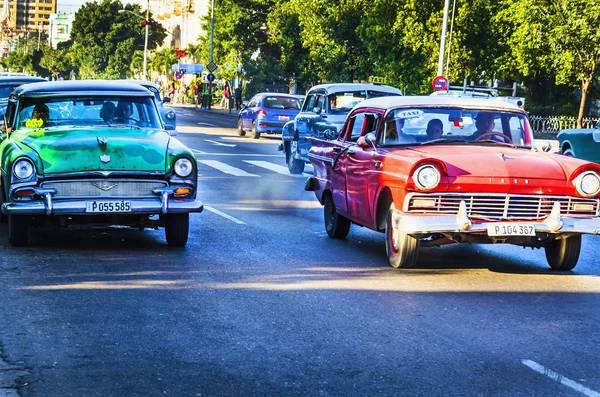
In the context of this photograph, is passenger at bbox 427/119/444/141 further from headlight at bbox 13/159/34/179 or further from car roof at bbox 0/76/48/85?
car roof at bbox 0/76/48/85

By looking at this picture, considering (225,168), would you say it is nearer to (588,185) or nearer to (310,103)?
(310,103)

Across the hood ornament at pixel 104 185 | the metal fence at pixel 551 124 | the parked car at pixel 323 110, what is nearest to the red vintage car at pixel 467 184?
the hood ornament at pixel 104 185

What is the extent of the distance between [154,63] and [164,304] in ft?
363

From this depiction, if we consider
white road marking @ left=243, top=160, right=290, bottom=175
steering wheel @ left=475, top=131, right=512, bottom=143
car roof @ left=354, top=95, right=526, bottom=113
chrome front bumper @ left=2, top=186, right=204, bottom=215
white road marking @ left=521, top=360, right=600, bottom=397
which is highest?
car roof @ left=354, top=95, right=526, bottom=113

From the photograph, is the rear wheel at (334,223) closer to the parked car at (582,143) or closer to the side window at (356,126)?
the side window at (356,126)

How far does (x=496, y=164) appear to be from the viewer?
1008 centimetres

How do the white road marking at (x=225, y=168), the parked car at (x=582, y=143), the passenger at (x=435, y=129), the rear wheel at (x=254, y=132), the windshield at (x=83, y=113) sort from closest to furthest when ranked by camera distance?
the passenger at (x=435, y=129)
the windshield at (x=83, y=113)
the parked car at (x=582, y=143)
the white road marking at (x=225, y=168)
the rear wheel at (x=254, y=132)

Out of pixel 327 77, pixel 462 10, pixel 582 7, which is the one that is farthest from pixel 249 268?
pixel 327 77

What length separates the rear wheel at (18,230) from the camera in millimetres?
10992

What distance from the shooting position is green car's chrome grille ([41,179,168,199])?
35.2 feet

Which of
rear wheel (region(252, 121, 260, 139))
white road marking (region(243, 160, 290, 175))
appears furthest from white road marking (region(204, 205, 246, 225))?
rear wheel (region(252, 121, 260, 139))

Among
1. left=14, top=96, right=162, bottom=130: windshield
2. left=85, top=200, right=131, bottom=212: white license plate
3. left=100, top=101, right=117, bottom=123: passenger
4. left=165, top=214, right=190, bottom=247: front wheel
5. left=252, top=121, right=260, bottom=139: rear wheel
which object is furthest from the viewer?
left=252, top=121, right=260, bottom=139: rear wheel

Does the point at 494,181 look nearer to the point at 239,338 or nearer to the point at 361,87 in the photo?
the point at 239,338

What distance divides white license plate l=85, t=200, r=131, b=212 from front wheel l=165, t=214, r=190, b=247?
25.0 inches
